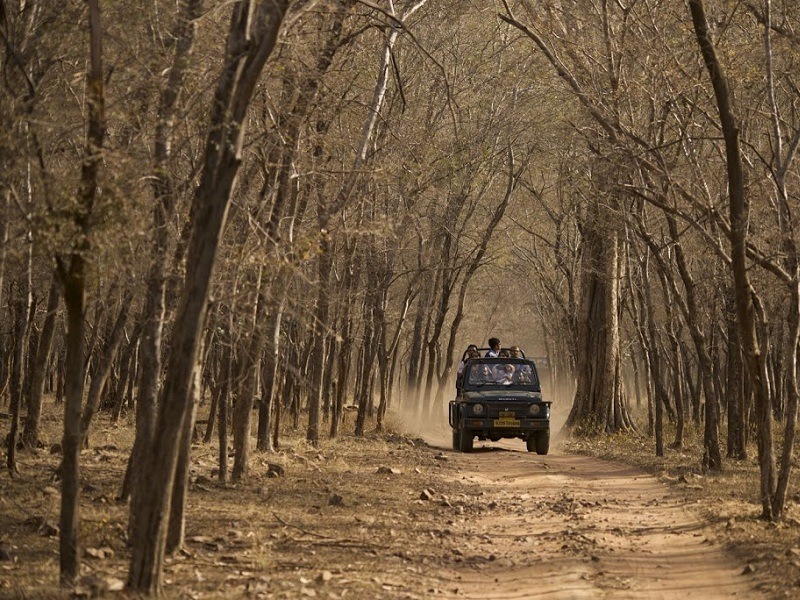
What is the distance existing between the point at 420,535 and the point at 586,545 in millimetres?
1747

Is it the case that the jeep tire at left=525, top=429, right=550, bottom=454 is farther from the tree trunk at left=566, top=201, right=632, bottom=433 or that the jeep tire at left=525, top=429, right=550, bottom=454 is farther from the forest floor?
the tree trunk at left=566, top=201, right=632, bottom=433

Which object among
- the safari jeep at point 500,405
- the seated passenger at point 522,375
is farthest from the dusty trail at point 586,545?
the seated passenger at point 522,375

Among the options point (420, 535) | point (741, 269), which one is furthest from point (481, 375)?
point (420, 535)

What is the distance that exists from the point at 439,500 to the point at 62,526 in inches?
272

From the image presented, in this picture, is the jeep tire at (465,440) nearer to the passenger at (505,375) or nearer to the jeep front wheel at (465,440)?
the jeep front wheel at (465,440)

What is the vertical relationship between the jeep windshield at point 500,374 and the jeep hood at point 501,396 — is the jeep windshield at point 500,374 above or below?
above

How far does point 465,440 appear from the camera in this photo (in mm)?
23844

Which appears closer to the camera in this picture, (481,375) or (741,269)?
(741,269)

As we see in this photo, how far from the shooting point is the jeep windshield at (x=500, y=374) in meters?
24.2

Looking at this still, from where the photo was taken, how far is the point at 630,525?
12.8 m

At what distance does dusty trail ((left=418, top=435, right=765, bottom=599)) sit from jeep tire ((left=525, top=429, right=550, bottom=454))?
17.5 ft

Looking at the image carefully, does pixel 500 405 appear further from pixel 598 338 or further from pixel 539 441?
pixel 598 338

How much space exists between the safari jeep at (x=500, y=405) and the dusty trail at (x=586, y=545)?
4.99m

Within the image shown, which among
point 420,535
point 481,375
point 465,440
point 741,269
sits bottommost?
point 420,535
